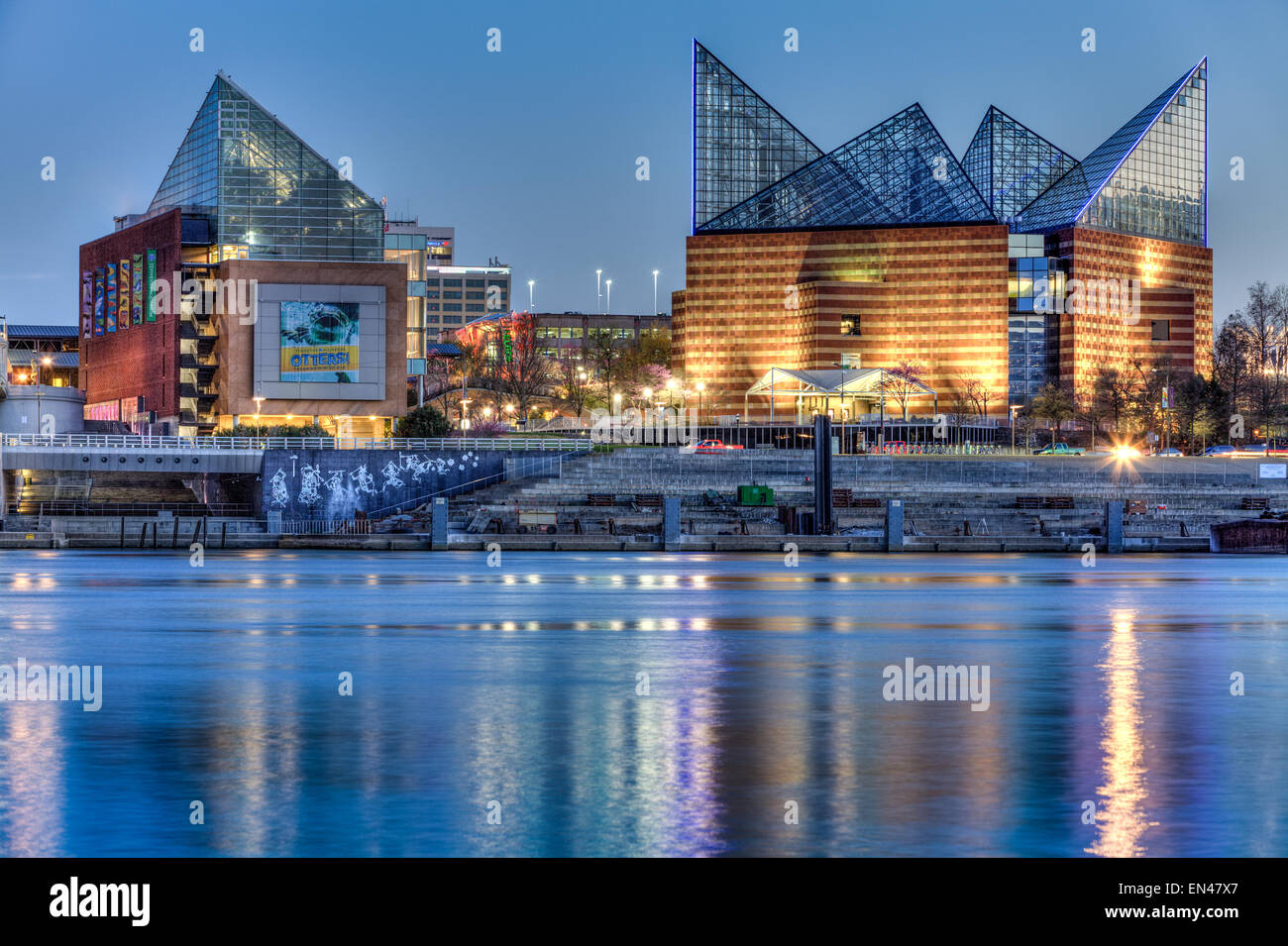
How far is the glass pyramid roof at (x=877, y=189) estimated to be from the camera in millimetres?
174750

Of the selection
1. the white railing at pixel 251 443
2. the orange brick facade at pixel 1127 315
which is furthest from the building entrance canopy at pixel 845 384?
the white railing at pixel 251 443

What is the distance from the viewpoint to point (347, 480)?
9062 centimetres

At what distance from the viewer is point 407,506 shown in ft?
301

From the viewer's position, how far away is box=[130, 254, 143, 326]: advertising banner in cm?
14900

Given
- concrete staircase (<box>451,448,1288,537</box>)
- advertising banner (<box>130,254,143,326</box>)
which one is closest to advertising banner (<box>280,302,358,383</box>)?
advertising banner (<box>130,254,143,326</box>)

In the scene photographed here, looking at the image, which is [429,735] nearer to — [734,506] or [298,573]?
[298,573]

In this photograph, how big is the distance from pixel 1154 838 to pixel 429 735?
918 cm

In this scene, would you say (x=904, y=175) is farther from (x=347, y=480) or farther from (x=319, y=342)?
(x=347, y=480)

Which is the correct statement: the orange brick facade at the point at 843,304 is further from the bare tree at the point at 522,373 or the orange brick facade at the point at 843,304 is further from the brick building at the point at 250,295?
the brick building at the point at 250,295

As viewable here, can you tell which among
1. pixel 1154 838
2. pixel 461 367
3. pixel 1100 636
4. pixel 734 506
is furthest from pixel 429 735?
pixel 461 367

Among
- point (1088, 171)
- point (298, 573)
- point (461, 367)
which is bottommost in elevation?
point (298, 573)

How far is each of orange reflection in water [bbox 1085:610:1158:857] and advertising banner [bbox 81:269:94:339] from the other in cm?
14898

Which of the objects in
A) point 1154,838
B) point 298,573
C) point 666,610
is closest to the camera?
point 1154,838
